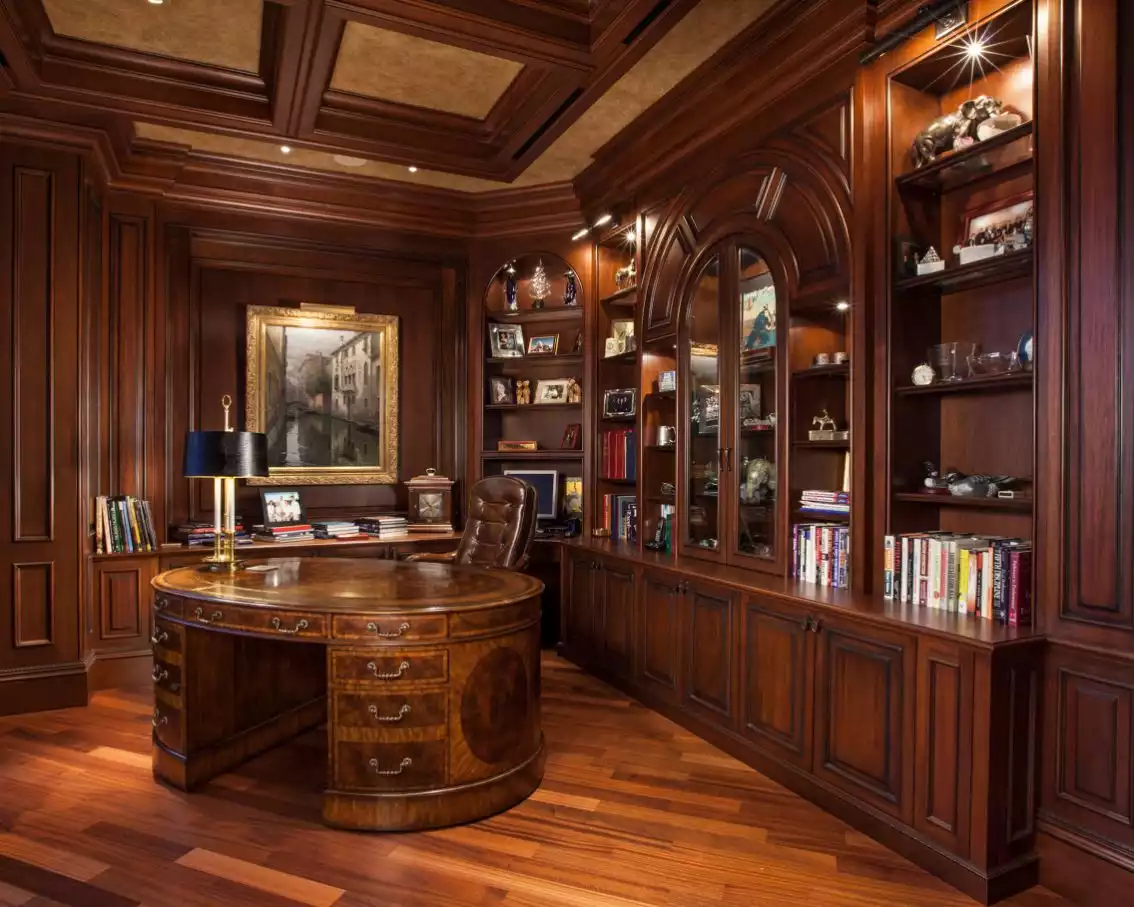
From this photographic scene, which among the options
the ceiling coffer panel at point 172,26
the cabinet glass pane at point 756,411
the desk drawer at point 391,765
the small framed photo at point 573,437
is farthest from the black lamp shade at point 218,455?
the small framed photo at point 573,437

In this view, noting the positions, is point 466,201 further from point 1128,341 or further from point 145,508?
point 1128,341

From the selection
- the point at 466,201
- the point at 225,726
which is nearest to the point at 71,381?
the point at 225,726

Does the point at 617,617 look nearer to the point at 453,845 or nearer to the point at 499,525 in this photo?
the point at 499,525

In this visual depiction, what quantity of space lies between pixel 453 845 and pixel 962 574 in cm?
197

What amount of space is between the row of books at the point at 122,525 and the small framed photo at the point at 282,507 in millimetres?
697

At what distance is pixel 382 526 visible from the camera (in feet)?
17.1

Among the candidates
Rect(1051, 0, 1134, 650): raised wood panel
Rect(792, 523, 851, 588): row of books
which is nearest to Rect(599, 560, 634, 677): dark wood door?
Rect(792, 523, 851, 588): row of books

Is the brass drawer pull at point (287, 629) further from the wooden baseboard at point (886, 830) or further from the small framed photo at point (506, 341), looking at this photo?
the small framed photo at point (506, 341)

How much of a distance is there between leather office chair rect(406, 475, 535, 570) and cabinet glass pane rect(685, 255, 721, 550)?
0.86 meters

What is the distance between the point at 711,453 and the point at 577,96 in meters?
1.92

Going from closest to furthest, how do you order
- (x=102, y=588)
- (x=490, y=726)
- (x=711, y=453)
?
(x=490, y=726)
(x=711, y=453)
(x=102, y=588)

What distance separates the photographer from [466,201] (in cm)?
557

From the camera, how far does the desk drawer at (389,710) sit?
2773 mm

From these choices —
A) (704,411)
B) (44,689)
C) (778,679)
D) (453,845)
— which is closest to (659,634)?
(778,679)
